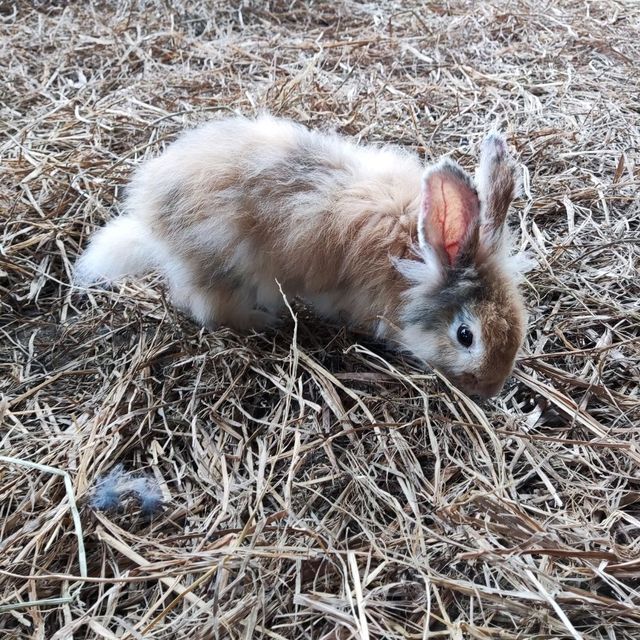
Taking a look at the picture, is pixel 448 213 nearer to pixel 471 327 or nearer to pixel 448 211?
pixel 448 211

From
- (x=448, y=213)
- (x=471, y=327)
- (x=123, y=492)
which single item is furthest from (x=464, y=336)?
(x=123, y=492)

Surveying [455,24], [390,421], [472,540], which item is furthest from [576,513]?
[455,24]

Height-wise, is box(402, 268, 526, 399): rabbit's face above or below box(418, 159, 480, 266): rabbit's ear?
below

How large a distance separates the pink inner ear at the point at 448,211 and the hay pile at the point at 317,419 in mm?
547

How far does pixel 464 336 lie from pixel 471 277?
0.23 metres

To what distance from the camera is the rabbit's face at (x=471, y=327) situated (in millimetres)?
2369

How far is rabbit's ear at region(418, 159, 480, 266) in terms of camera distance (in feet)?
7.38

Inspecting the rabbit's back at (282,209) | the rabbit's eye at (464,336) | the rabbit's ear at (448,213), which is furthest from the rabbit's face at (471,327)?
the rabbit's back at (282,209)

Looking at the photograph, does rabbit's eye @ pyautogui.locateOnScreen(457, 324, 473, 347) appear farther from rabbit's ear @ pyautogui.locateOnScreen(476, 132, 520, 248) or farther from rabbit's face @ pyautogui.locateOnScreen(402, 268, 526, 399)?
rabbit's ear @ pyautogui.locateOnScreen(476, 132, 520, 248)

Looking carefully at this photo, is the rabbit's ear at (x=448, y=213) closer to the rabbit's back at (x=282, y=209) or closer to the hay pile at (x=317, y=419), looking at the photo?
the rabbit's back at (x=282, y=209)

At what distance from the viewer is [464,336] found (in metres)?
2.45

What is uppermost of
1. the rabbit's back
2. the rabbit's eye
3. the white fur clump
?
the rabbit's back

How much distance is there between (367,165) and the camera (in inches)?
106

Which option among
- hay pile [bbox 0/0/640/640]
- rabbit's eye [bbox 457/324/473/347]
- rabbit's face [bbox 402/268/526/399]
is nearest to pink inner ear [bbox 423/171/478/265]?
rabbit's face [bbox 402/268/526/399]
